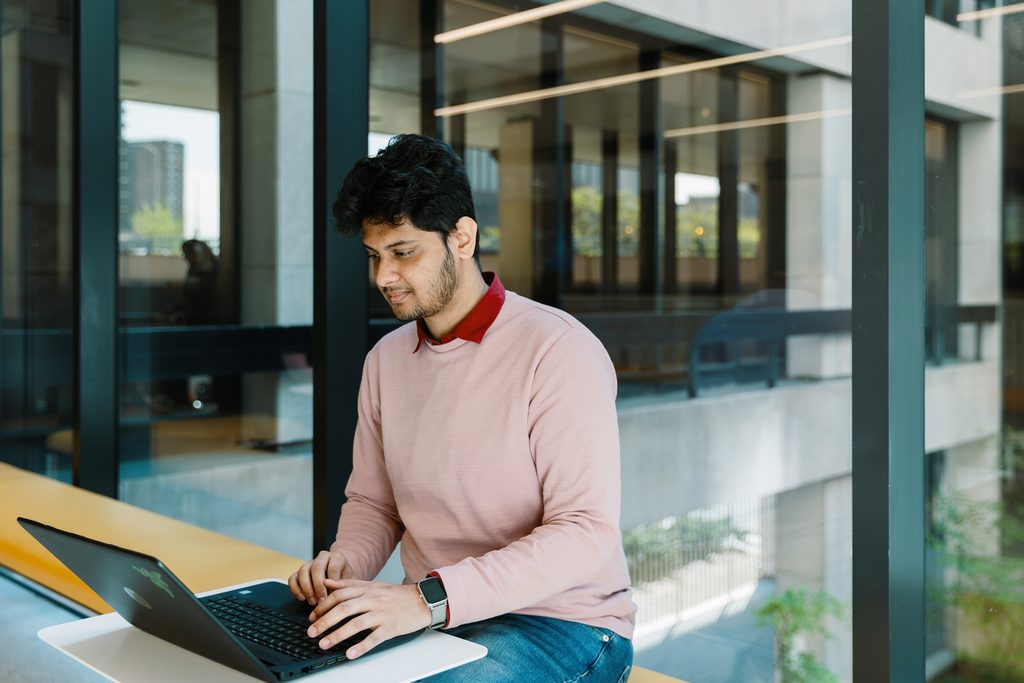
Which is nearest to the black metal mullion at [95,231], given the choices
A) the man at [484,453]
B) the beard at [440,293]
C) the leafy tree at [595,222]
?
the man at [484,453]

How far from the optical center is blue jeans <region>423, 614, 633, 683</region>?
1.46 metres

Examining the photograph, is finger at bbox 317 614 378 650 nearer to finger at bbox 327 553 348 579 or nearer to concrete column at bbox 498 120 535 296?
finger at bbox 327 553 348 579

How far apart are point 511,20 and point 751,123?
1855mm

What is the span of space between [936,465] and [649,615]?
187 cm

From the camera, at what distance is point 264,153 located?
5.27 metres

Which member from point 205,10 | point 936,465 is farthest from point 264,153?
point 936,465

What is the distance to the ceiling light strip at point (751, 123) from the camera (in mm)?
3802

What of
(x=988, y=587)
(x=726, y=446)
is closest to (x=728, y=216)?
(x=726, y=446)

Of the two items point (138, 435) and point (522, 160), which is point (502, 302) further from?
point (138, 435)

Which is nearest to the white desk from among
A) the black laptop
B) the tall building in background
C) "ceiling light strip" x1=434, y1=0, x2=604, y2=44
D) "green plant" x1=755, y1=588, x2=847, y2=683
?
the black laptop

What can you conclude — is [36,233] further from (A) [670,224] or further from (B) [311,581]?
(B) [311,581]

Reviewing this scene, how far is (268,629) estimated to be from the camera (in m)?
1.48

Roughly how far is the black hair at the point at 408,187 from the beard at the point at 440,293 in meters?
0.05

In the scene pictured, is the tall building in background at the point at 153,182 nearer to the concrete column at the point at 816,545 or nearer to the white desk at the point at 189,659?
the concrete column at the point at 816,545
